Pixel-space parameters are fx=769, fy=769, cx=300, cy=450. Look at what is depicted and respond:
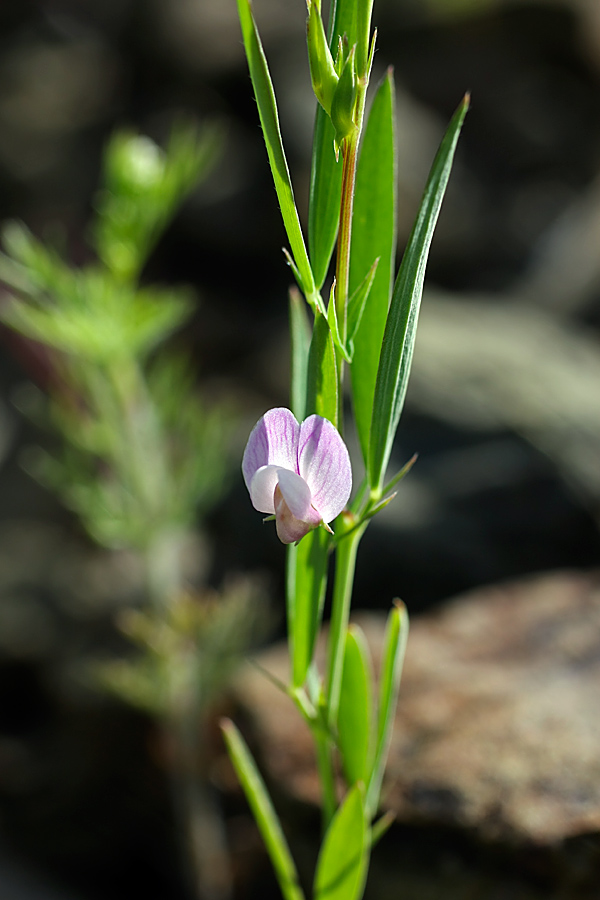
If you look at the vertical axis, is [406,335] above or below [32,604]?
above

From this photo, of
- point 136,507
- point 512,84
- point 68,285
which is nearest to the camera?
point 68,285

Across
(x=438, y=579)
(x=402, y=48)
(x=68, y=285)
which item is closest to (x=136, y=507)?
(x=68, y=285)

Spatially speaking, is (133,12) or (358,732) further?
(133,12)

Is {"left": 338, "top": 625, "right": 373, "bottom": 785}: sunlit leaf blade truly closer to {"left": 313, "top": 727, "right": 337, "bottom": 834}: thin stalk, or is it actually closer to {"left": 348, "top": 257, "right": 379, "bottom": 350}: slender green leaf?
{"left": 313, "top": 727, "right": 337, "bottom": 834}: thin stalk

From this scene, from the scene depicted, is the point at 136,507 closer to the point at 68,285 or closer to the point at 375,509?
the point at 68,285

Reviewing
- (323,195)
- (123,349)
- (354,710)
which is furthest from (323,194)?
(123,349)

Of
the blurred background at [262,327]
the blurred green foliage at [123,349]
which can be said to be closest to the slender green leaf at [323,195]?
the blurred green foliage at [123,349]
